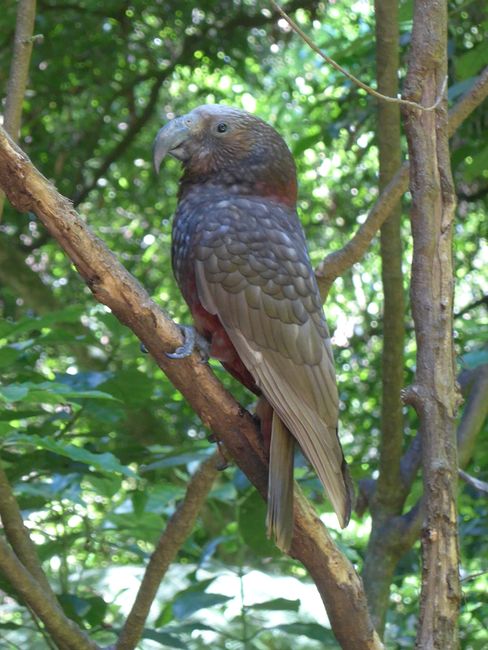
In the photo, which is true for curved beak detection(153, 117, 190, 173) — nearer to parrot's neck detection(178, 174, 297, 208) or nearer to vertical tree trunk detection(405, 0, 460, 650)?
parrot's neck detection(178, 174, 297, 208)

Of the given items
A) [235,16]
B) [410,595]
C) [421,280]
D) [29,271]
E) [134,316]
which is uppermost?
[235,16]

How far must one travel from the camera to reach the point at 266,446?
6.53 ft

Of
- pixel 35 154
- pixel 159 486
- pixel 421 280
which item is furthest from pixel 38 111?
pixel 421 280

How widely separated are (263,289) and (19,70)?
87 cm

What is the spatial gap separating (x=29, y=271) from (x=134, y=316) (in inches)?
103

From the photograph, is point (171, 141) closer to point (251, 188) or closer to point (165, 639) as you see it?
point (251, 188)

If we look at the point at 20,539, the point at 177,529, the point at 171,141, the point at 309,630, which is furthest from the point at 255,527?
the point at 171,141

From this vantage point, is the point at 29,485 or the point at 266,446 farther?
the point at 29,485

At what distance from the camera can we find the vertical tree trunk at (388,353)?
8.91ft

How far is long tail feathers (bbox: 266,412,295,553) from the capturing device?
5.98 ft

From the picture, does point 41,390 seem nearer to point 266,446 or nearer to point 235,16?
point 266,446

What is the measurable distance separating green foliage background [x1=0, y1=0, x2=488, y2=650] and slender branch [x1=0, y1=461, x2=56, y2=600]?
0.10m

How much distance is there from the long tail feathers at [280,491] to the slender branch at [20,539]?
0.70m

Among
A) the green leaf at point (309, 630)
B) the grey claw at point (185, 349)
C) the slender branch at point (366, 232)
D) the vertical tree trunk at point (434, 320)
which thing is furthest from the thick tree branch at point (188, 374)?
the slender branch at point (366, 232)
